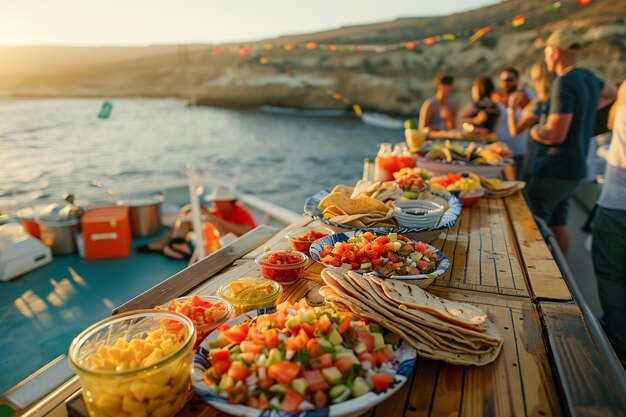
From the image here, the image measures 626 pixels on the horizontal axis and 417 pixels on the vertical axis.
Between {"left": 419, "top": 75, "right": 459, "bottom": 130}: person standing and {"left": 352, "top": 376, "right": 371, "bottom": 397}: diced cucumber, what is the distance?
7236 millimetres

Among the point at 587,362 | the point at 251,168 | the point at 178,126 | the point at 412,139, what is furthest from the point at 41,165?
the point at 178,126

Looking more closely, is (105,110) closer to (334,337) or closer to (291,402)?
(334,337)

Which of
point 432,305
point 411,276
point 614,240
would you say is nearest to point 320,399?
point 432,305

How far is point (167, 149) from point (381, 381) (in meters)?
52.5

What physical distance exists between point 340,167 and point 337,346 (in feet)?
125

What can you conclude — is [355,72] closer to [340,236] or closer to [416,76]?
[416,76]

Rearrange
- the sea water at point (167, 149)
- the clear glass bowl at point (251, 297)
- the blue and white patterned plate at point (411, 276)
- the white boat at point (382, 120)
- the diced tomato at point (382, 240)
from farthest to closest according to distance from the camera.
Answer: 1. the white boat at point (382, 120)
2. the sea water at point (167, 149)
3. the diced tomato at point (382, 240)
4. the blue and white patterned plate at point (411, 276)
5. the clear glass bowl at point (251, 297)

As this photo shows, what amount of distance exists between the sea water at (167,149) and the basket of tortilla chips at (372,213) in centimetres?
542

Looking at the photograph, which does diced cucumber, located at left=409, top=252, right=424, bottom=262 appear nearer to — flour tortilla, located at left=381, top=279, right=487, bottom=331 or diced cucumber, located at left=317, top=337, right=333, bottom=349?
flour tortilla, located at left=381, top=279, right=487, bottom=331

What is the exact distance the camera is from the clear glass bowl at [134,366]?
1.06m

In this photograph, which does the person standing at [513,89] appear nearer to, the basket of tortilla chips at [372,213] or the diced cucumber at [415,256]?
the basket of tortilla chips at [372,213]


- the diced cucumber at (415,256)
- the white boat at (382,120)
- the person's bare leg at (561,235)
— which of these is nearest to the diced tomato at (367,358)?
the diced cucumber at (415,256)

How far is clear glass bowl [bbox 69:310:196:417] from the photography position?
1.06 metres

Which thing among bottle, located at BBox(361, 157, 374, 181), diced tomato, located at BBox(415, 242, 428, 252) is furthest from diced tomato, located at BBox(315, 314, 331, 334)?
bottle, located at BBox(361, 157, 374, 181)
